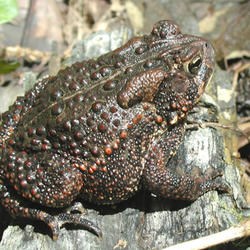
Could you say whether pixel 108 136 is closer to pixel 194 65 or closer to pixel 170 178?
pixel 170 178

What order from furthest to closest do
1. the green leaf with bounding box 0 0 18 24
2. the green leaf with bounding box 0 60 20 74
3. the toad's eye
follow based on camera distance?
1. the green leaf with bounding box 0 60 20 74
2. the green leaf with bounding box 0 0 18 24
3. the toad's eye

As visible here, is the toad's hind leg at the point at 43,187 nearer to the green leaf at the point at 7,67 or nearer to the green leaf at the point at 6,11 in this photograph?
the green leaf at the point at 6,11

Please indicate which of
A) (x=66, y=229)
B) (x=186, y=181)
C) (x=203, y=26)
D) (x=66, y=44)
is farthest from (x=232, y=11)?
(x=66, y=229)

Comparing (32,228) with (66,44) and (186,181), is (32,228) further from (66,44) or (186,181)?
(66,44)

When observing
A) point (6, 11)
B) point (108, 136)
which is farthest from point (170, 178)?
point (6, 11)

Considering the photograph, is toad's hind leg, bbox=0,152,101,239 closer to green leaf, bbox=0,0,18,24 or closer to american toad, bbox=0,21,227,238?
american toad, bbox=0,21,227,238

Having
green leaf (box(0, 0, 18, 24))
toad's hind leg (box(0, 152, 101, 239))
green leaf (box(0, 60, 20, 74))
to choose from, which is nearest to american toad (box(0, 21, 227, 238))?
toad's hind leg (box(0, 152, 101, 239))

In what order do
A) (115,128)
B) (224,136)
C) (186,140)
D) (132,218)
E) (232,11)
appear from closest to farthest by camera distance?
(115,128) < (132,218) < (186,140) < (224,136) < (232,11)
